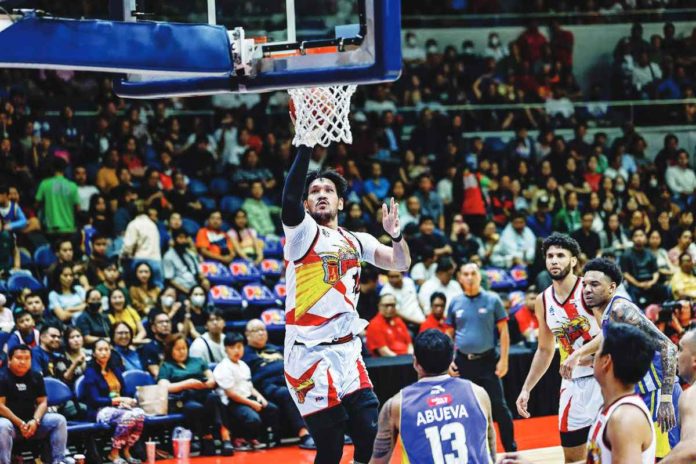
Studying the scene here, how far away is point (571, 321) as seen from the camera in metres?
8.61

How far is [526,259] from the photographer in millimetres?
16656

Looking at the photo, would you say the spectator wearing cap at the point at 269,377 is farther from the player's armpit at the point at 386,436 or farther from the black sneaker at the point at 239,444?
the player's armpit at the point at 386,436

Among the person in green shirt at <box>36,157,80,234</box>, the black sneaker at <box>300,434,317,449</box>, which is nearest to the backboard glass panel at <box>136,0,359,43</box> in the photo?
the black sneaker at <box>300,434,317,449</box>

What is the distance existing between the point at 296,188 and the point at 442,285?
763 centimetres

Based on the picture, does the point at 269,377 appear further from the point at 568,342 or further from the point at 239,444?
the point at 568,342

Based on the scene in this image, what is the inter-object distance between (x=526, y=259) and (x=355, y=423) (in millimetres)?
9556

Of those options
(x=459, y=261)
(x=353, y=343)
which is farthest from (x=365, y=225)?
(x=353, y=343)

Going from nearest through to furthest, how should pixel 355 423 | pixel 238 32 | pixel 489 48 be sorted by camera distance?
pixel 238 32 < pixel 355 423 < pixel 489 48

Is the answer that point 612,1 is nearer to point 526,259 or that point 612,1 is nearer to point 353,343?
point 526,259

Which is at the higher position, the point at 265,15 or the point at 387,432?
the point at 265,15

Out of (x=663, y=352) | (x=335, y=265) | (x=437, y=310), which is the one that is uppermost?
(x=335, y=265)

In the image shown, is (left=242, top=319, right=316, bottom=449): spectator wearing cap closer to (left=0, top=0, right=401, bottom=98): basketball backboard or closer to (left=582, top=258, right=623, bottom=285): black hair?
(left=582, top=258, right=623, bottom=285): black hair

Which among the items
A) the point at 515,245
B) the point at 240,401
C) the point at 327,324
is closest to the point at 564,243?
the point at 327,324

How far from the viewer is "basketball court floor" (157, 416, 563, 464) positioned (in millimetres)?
11336
